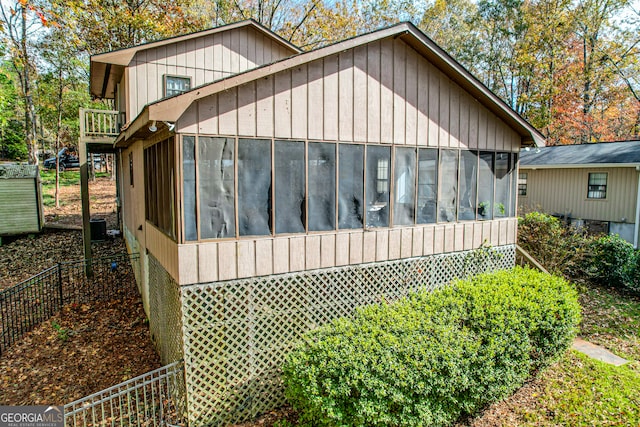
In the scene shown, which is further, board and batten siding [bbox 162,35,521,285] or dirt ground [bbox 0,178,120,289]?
dirt ground [bbox 0,178,120,289]

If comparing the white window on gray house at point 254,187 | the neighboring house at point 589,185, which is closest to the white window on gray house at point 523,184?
the neighboring house at point 589,185

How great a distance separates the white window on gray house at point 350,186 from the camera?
645 cm

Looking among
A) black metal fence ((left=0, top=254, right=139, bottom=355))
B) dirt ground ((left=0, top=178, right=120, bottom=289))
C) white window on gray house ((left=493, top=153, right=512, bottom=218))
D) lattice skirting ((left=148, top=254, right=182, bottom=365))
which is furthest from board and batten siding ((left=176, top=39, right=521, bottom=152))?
dirt ground ((left=0, top=178, right=120, bottom=289))

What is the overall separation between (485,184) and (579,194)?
35.0 ft

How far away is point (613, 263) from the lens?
11266mm

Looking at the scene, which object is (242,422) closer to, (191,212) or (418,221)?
(191,212)

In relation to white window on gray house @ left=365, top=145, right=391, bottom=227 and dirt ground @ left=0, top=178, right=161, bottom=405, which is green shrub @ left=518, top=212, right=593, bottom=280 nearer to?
white window on gray house @ left=365, top=145, right=391, bottom=227

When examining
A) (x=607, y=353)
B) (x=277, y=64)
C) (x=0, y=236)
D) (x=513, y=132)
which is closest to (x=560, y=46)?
(x=513, y=132)

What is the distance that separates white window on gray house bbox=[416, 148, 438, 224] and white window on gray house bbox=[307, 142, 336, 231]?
1.93 m

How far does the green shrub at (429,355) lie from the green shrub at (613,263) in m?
6.25

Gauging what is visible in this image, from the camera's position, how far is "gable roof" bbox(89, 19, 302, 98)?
9.95 m

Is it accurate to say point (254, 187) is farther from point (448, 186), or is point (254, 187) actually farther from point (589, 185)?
point (589, 185)

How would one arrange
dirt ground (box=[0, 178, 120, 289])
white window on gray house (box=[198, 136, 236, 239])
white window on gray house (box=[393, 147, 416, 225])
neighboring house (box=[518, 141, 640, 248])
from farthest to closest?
neighboring house (box=[518, 141, 640, 248]) < dirt ground (box=[0, 178, 120, 289]) < white window on gray house (box=[393, 147, 416, 225]) < white window on gray house (box=[198, 136, 236, 239])

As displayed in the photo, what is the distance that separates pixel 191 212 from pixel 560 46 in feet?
89.8
